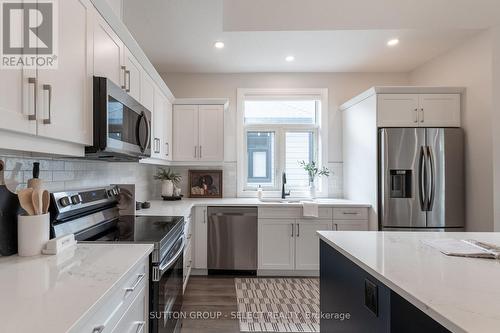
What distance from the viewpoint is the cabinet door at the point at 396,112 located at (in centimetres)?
301

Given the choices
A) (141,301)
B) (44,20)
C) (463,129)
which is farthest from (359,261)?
(463,129)

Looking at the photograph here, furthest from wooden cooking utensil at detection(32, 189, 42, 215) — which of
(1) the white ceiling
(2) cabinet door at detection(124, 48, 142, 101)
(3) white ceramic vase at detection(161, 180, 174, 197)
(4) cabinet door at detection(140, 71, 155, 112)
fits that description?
(3) white ceramic vase at detection(161, 180, 174, 197)

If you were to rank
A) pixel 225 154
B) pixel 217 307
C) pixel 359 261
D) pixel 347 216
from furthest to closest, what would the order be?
1. pixel 225 154
2. pixel 347 216
3. pixel 217 307
4. pixel 359 261

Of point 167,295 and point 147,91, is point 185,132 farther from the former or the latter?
point 167,295

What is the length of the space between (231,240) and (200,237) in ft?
1.20

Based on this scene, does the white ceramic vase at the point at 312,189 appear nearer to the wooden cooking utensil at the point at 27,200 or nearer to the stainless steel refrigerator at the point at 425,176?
the stainless steel refrigerator at the point at 425,176

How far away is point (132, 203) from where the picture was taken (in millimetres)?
2350

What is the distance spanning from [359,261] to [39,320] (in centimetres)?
109

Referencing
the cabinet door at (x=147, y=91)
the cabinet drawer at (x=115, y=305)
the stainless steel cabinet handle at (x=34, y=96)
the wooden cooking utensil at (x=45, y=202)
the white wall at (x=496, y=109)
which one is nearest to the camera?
the cabinet drawer at (x=115, y=305)

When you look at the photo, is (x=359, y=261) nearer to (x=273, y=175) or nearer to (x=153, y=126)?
(x=153, y=126)

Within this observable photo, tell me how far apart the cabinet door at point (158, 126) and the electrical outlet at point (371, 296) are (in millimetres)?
2115

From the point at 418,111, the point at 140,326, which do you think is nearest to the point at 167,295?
the point at 140,326

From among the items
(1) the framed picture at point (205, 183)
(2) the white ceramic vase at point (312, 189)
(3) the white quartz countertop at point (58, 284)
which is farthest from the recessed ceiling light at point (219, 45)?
(3) the white quartz countertop at point (58, 284)

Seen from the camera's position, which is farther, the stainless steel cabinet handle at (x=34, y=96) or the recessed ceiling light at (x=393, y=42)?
the recessed ceiling light at (x=393, y=42)
